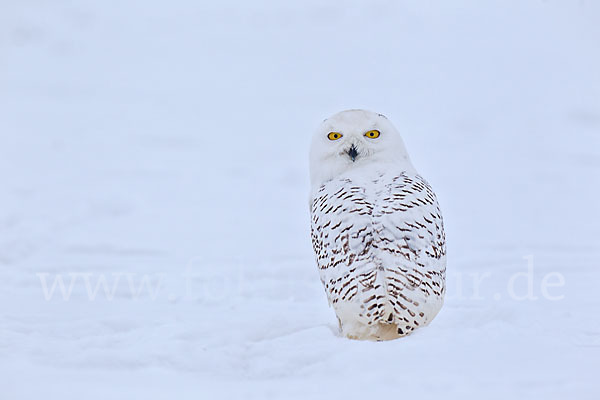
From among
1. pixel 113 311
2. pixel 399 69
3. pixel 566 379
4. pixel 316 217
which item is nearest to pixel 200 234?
pixel 113 311

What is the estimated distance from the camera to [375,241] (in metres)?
2.83

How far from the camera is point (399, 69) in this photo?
12.5m

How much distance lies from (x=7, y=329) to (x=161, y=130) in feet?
23.7

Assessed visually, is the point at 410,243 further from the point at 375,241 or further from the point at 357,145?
the point at 357,145

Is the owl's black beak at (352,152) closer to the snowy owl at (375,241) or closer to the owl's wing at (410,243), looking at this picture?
the snowy owl at (375,241)

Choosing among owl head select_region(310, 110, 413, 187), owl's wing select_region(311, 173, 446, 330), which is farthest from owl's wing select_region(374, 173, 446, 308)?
owl head select_region(310, 110, 413, 187)

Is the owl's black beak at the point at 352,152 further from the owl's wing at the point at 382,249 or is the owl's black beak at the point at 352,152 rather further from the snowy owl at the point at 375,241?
the owl's wing at the point at 382,249

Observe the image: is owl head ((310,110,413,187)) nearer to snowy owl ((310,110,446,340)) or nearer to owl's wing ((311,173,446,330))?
snowy owl ((310,110,446,340))

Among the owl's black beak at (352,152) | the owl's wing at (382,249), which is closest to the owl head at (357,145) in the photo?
the owl's black beak at (352,152)

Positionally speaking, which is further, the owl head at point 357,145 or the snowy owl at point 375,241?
the owl head at point 357,145

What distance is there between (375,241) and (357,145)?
25.5 inches

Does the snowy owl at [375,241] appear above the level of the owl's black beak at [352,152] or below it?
below

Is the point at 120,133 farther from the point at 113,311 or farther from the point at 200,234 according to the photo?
the point at 113,311

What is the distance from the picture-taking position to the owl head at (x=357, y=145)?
10.8 ft
